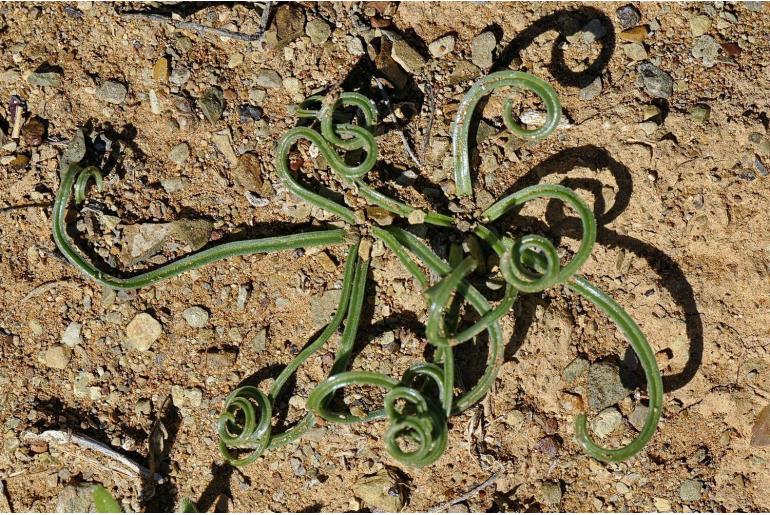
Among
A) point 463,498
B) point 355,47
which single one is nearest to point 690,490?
point 463,498

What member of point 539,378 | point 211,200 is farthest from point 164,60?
point 539,378

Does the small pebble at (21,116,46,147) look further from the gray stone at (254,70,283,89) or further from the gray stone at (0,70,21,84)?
the gray stone at (254,70,283,89)

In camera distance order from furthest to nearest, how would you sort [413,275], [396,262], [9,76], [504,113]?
[9,76] → [396,262] → [413,275] → [504,113]

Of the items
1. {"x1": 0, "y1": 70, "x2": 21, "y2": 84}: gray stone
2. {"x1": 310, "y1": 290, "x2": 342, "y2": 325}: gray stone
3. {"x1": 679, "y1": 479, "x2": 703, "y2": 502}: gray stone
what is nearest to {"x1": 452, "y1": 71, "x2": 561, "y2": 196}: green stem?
{"x1": 310, "y1": 290, "x2": 342, "y2": 325}: gray stone

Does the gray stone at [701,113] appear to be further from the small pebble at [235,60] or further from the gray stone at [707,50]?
the small pebble at [235,60]

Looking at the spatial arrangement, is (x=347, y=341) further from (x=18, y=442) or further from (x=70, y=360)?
(x=18, y=442)

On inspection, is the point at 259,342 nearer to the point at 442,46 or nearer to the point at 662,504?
the point at 442,46
